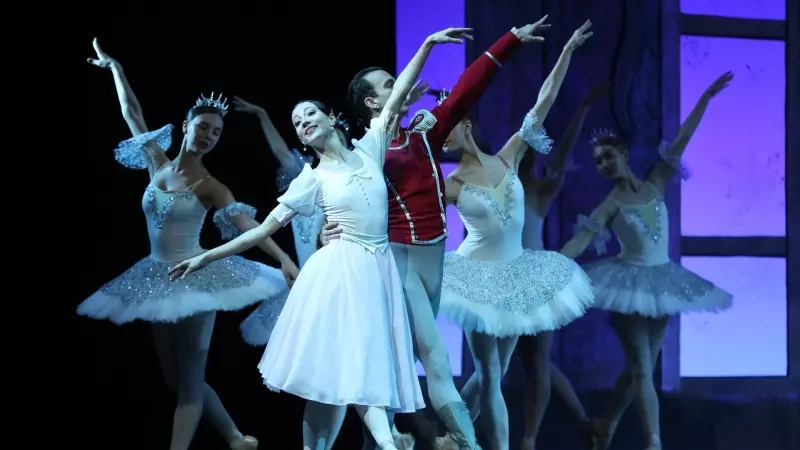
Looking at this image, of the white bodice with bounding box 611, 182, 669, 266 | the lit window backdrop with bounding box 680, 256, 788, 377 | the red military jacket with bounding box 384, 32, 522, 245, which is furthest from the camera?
the lit window backdrop with bounding box 680, 256, 788, 377

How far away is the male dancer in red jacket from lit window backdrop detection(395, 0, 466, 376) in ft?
5.86

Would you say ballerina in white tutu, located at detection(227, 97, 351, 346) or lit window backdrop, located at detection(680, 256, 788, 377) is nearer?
ballerina in white tutu, located at detection(227, 97, 351, 346)

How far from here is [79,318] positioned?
4.30 metres

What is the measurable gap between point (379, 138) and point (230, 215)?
0.95 m

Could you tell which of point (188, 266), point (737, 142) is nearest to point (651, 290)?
point (737, 142)

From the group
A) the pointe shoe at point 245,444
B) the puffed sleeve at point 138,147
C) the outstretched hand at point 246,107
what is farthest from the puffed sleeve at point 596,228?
the puffed sleeve at point 138,147

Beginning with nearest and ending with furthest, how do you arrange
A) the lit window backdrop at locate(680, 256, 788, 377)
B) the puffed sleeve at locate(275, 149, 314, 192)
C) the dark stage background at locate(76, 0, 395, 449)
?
the puffed sleeve at locate(275, 149, 314, 192) < the dark stage background at locate(76, 0, 395, 449) < the lit window backdrop at locate(680, 256, 788, 377)

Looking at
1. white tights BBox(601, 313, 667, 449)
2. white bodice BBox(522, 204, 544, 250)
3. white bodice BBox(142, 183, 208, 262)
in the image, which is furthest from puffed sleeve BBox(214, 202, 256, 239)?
white tights BBox(601, 313, 667, 449)

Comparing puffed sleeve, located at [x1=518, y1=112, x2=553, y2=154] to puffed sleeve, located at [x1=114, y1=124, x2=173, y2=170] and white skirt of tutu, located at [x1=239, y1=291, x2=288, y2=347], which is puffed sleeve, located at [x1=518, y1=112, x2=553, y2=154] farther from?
puffed sleeve, located at [x1=114, y1=124, x2=173, y2=170]

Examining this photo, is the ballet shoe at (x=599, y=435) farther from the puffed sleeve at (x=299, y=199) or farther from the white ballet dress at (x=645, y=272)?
the puffed sleeve at (x=299, y=199)

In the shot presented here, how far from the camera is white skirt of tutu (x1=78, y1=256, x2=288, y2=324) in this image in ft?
12.4

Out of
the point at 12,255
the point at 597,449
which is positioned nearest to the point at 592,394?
the point at 597,449

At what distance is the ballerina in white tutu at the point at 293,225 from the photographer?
13.4 ft

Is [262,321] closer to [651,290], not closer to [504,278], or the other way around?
[504,278]
